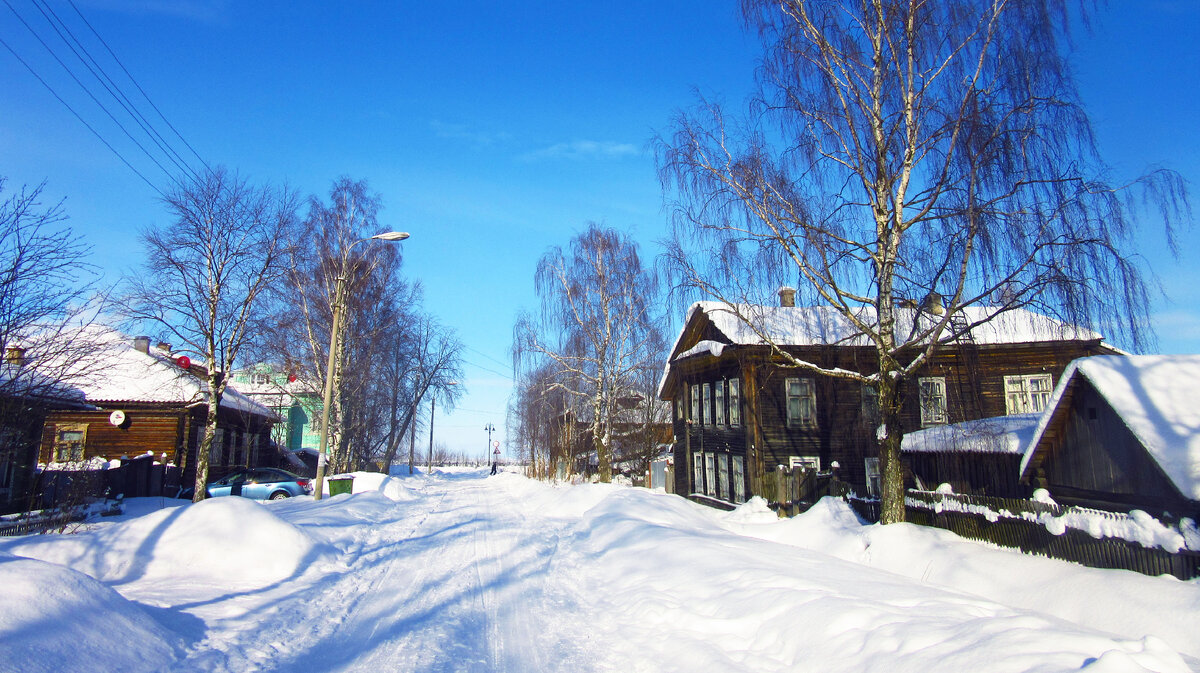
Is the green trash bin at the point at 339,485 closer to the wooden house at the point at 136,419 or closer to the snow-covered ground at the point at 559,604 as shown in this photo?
the wooden house at the point at 136,419

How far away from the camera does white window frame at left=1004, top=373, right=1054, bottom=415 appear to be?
24.4m

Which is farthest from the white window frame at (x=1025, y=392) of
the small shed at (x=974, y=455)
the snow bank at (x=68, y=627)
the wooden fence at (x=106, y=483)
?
the wooden fence at (x=106, y=483)

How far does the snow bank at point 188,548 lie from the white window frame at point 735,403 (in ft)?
56.1

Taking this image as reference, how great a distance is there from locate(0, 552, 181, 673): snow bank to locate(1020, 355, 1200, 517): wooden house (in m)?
11.9

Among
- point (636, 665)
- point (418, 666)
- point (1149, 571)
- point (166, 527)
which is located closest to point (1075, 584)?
point (1149, 571)

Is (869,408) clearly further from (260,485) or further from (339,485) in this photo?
(260,485)

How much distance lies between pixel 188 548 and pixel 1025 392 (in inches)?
1041

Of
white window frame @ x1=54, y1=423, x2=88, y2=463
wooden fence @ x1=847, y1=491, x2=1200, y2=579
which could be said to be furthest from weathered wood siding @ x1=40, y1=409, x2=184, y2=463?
wooden fence @ x1=847, y1=491, x2=1200, y2=579

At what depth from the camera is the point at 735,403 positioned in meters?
25.4

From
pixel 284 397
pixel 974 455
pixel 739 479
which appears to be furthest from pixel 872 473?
pixel 284 397

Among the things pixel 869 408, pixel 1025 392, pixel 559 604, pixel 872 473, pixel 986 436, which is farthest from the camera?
pixel 1025 392

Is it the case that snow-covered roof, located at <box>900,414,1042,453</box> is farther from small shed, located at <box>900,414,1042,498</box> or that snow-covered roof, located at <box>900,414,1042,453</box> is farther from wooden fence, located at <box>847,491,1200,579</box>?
wooden fence, located at <box>847,491,1200,579</box>

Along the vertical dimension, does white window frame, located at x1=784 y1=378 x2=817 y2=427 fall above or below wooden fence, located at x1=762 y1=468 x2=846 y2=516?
above

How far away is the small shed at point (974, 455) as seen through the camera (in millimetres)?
14789
